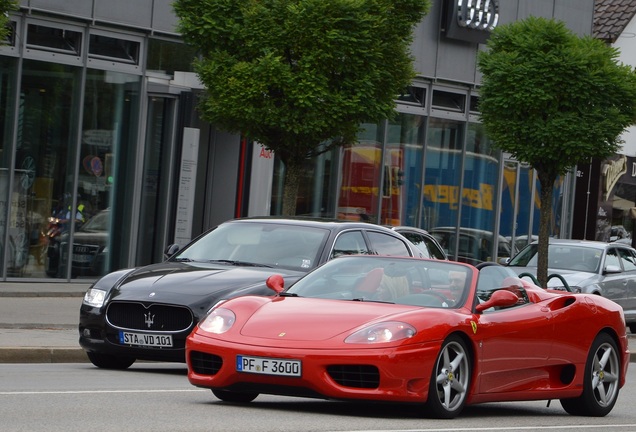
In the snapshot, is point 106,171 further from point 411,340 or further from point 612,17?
point 612,17

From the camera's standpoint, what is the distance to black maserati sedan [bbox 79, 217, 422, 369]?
41.2 ft

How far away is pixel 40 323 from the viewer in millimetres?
17078

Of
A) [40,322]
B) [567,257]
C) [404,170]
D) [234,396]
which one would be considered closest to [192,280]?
[234,396]

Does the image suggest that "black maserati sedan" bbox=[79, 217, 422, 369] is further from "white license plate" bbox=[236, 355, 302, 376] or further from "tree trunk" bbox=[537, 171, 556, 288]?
"tree trunk" bbox=[537, 171, 556, 288]

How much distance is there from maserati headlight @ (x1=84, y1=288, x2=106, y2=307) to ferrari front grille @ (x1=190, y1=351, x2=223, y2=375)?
3233 millimetres

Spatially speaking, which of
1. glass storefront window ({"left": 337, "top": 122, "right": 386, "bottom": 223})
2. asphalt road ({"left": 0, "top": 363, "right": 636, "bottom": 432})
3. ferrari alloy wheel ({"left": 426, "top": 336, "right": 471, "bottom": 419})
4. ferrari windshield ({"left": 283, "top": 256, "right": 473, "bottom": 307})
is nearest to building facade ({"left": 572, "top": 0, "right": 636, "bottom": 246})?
glass storefront window ({"left": 337, "top": 122, "right": 386, "bottom": 223})

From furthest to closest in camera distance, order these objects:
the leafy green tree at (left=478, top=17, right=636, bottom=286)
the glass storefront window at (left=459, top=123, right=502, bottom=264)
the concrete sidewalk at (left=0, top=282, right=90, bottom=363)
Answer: the glass storefront window at (left=459, top=123, right=502, bottom=264) < the leafy green tree at (left=478, top=17, right=636, bottom=286) < the concrete sidewalk at (left=0, top=282, right=90, bottom=363)

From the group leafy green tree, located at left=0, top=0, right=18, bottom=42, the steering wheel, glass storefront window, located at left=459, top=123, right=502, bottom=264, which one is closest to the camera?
the steering wheel

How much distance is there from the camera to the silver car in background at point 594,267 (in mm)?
24203

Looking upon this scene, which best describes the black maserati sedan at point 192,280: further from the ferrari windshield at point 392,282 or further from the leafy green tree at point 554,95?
the leafy green tree at point 554,95

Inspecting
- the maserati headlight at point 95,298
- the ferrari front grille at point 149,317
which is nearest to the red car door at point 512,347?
the ferrari front grille at point 149,317

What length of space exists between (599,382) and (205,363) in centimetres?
353

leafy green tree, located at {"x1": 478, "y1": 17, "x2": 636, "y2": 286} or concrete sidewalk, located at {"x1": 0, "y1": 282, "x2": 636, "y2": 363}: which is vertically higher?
leafy green tree, located at {"x1": 478, "y1": 17, "x2": 636, "y2": 286}

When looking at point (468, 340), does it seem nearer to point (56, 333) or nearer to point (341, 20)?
point (56, 333)
